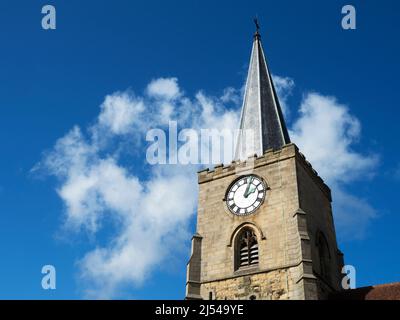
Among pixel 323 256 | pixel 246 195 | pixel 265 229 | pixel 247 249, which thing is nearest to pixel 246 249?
pixel 247 249

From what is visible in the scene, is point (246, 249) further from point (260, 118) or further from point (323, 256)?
point (260, 118)

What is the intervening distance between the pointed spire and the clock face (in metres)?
2.12

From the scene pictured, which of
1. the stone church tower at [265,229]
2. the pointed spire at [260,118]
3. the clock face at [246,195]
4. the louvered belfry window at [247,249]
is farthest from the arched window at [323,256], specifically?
the pointed spire at [260,118]

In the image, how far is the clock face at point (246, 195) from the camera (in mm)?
25859

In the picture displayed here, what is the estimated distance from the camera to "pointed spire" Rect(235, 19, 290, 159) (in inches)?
1147

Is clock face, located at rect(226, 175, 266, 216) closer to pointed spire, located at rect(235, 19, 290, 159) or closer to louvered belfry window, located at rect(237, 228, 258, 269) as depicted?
louvered belfry window, located at rect(237, 228, 258, 269)

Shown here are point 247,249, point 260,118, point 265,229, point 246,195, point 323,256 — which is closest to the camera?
point 265,229

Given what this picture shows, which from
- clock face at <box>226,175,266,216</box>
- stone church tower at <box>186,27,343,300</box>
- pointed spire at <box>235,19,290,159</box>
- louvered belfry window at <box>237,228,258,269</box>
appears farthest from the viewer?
pointed spire at <box>235,19,290,159</box>

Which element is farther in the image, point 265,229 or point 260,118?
point 260,118

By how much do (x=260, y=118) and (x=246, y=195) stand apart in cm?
581

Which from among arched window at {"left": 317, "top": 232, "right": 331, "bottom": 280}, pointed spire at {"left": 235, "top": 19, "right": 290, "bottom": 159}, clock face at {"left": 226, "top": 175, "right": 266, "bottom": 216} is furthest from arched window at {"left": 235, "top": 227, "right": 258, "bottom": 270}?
pointed spire at {"left": 235, "top": 19, "right": 290, "bottom": 159}

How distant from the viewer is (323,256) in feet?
84.3

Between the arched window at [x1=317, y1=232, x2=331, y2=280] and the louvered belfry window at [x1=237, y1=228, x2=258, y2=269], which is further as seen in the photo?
the arched window at [x1=317, y1=232, x2=331, y2=280]
